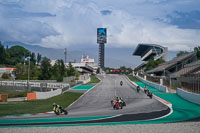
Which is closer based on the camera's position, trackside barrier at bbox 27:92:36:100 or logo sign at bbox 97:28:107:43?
trackside barrier at bbox 27:92:36:100

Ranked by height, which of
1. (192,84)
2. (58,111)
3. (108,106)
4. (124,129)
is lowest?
(108,106)

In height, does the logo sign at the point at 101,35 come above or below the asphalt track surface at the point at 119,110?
above

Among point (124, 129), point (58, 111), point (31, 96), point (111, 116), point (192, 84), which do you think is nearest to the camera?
point (124, 129)

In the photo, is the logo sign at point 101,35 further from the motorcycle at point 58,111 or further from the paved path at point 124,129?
the paved path at point 124,129

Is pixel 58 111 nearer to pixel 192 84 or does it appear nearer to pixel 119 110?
pixel 119 110

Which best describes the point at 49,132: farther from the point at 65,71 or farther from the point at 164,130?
the point at 65,71

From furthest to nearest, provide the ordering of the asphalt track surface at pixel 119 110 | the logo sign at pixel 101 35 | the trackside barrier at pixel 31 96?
1. the logo sign at pixel 101 35
2. the trackside barrier at pixel 31 96
3. the asphalt track surface at pixel 119 110

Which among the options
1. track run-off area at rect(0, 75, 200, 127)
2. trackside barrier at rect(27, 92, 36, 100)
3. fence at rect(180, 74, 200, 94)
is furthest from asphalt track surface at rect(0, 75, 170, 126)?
trackside barrier at rect(27, 92, 36, 100)

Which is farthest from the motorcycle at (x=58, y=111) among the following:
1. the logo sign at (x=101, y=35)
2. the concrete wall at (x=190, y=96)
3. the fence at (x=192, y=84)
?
the logo sign at (x=101, y=35)

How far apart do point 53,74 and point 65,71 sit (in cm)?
750

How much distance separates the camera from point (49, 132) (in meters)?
13.5

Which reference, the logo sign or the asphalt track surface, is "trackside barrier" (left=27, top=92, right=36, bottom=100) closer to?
the asphalt track surface

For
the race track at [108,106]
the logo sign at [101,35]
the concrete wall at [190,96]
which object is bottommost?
the race track at [108,106]

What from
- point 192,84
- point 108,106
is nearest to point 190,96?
point 192,84
